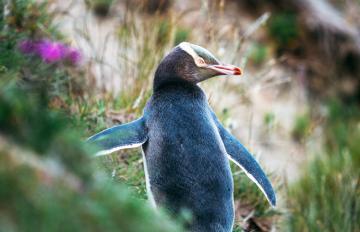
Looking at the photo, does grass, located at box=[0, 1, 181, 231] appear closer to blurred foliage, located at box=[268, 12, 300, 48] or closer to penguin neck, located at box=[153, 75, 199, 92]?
penguin neck, located at box=[153, 75, 199, 92]

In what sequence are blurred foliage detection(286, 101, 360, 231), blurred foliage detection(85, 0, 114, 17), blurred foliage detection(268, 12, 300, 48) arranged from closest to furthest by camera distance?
blurred foliage detection(286, 101, 360, 231) < blurred foliage detection(85, 0, 114, 17) < blurred foliage detection(268, 12, 300, 48)

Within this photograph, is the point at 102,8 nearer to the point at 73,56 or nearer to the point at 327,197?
the point at 73,56

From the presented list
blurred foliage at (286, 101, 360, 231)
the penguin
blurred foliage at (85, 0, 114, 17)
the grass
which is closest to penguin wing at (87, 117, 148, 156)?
the penguin

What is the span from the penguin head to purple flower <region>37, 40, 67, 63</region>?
54.8 inches

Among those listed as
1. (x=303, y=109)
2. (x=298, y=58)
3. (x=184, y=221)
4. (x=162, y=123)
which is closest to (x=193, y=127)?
(x=162, y=123)

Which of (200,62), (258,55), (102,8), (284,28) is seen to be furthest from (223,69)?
(284,28)

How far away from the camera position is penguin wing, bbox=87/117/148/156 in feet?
8.34

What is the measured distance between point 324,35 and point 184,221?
626 centimetres

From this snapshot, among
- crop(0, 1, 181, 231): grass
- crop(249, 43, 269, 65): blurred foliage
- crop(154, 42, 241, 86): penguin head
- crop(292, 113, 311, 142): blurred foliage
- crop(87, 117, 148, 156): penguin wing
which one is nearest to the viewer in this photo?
crop(0, 1, 181, 231): grass

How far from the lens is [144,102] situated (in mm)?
4211

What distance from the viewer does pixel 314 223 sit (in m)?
4.55

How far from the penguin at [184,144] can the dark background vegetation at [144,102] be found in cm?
10

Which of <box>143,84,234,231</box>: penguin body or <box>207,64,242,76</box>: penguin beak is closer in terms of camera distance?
<box>143,84,234,231</box>: penguin body

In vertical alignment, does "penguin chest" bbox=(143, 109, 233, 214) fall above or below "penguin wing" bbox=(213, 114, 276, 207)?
above
